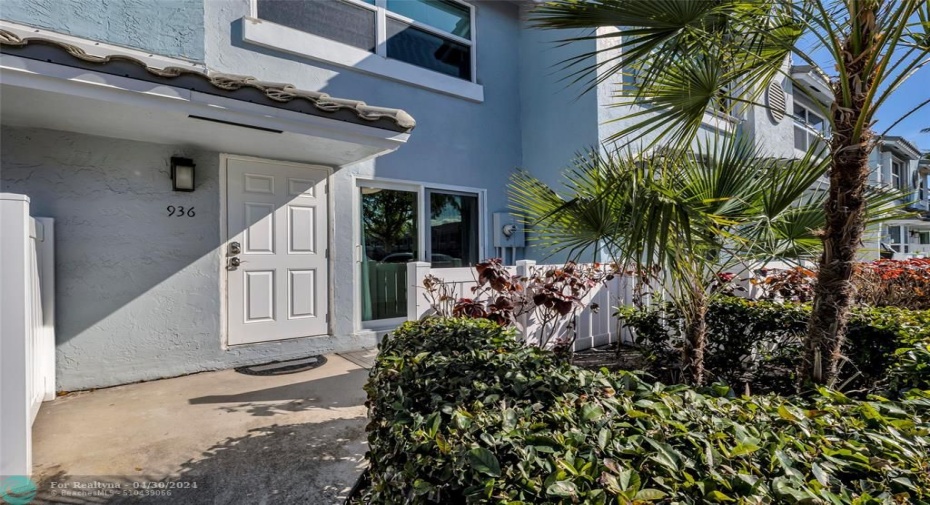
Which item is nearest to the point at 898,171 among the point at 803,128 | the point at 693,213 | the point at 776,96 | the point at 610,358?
the point at 803,128

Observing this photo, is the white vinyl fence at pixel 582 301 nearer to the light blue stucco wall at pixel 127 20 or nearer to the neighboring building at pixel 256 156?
the neighboring building at pixel 256 156

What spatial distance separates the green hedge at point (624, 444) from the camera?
3.29 feet

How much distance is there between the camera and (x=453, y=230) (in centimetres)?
700

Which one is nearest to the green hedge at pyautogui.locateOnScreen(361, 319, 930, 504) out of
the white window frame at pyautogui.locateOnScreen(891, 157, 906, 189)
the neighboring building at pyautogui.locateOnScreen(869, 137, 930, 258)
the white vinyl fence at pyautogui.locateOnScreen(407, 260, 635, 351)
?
the white vinyl fence at pyautogui.locateOnScreen(407, 260, 635, 351)

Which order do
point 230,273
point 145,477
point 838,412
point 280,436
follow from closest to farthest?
point 838,412, point 145,477, point 280,436, point 230,273

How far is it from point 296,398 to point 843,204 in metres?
4.39

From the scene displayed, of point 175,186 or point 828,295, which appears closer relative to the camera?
point 828,295

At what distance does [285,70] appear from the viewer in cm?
549

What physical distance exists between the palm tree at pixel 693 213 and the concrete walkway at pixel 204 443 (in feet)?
7.51

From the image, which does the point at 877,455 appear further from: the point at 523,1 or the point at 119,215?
the point at 523,1

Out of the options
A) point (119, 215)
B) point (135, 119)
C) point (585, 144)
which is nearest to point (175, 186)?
point (119, 215)

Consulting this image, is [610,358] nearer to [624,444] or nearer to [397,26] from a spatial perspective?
[624,444]

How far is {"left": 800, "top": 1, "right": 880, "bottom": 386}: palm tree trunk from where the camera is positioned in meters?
2.21

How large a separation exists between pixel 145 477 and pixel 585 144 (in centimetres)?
658
